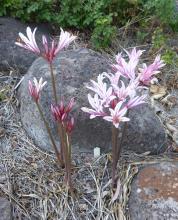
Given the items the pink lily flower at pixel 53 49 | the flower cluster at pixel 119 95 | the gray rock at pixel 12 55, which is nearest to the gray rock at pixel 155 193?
the flower cluster at pixel 119 95

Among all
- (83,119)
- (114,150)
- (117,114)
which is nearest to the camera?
(117,114)

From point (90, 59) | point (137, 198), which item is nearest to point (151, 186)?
point (137, 198)

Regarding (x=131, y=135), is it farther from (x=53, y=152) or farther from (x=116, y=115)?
(x=116, y=115)

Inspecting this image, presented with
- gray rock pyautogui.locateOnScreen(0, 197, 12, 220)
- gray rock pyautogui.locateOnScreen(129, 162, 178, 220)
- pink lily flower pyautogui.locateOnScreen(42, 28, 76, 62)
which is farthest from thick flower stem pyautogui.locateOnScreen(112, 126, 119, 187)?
gray rock pyautogui.locateOnScreen(0, 197, 12, 220)

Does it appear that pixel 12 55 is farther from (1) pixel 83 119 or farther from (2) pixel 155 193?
(2) pixel 155 193

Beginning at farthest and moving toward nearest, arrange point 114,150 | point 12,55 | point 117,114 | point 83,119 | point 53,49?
point 12,55 < point 83,119 < point 114,150 < point 53,49 < point 117,114

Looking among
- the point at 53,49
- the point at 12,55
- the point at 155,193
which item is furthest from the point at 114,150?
the point at 12,55
